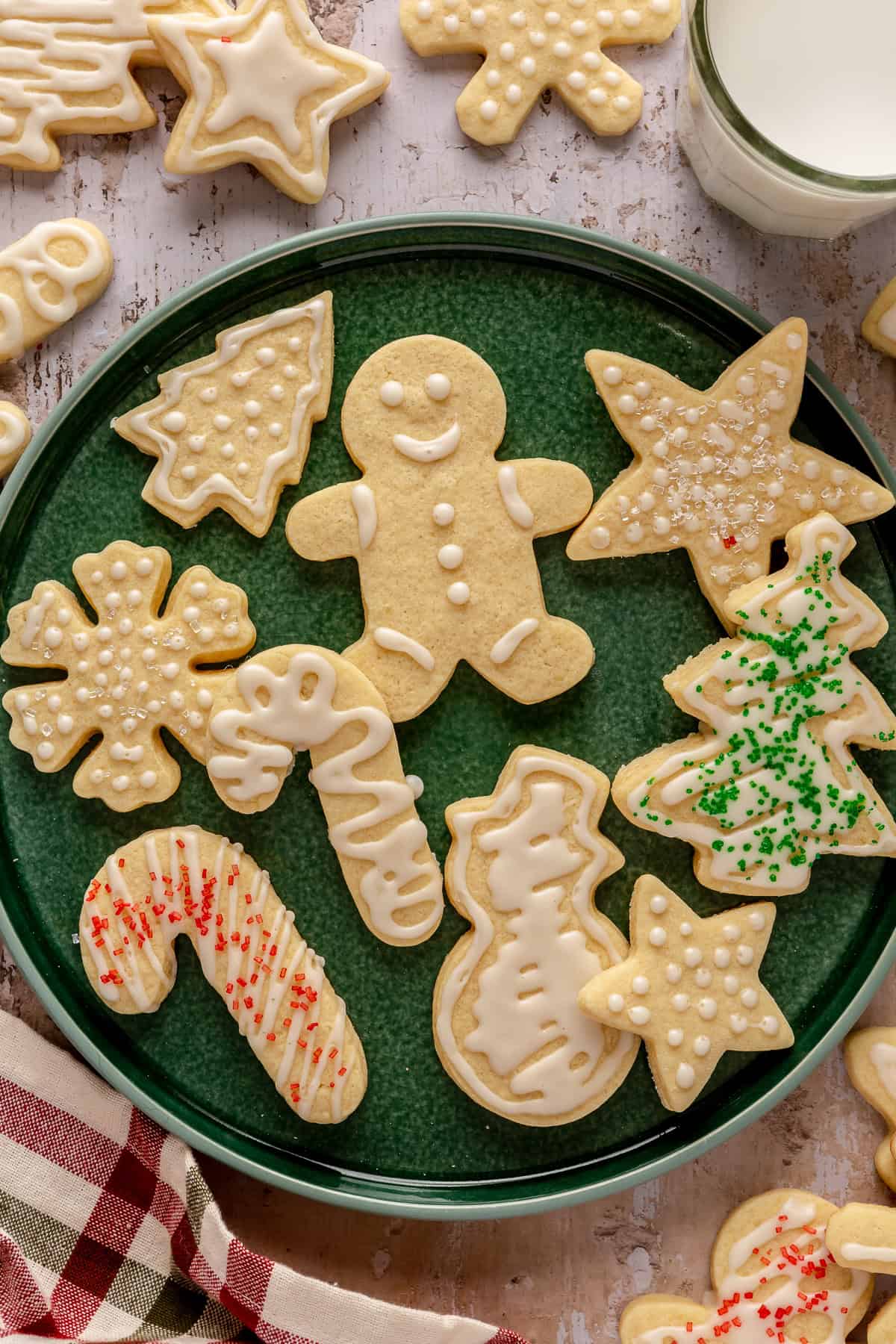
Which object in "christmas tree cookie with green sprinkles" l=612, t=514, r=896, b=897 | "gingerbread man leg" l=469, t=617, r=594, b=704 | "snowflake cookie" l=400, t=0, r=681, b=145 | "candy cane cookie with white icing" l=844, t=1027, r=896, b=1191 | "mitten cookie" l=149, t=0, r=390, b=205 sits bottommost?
"candy cane cookie with white icing" l=844, t=1027, r=896, b=1191

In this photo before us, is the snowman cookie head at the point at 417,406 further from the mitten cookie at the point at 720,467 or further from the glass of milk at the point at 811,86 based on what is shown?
the glass of milk at the point at 811,86

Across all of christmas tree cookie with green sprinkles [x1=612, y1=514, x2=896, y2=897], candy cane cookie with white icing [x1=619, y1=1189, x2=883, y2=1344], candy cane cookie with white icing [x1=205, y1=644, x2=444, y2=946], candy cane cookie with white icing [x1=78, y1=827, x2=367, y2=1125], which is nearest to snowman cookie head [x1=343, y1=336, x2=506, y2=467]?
candy cane cookie with white icing [x1=205, y1=644, x2=444, y2=946]

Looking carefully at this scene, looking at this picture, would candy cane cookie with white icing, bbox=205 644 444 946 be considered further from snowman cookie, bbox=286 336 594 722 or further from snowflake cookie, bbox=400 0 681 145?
snowflake cookie, bbox=400 0 681 145

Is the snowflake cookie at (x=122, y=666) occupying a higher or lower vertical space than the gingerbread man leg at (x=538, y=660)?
higher

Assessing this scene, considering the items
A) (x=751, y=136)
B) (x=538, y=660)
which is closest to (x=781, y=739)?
(x=538, y=660)

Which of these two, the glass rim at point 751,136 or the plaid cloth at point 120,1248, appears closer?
the glass rim at point 751,136

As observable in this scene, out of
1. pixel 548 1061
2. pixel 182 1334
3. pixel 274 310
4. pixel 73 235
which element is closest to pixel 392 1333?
pixel 182 1334

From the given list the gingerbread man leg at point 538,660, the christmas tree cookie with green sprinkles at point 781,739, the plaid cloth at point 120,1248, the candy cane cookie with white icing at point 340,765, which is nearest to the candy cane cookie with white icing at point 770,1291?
the plaid cloth at point 120,1248
